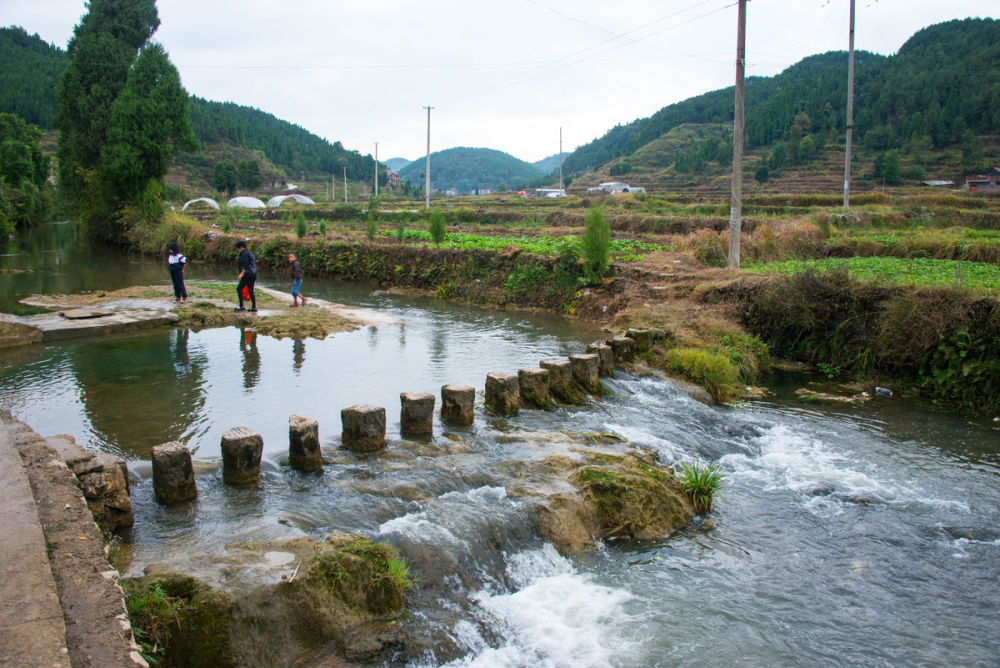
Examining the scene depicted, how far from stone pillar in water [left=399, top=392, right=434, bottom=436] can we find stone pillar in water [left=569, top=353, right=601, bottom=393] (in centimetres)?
283

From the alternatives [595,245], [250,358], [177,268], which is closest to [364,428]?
[250,358]

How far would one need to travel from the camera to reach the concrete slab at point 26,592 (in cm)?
292

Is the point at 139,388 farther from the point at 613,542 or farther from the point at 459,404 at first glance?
the point at 613,542

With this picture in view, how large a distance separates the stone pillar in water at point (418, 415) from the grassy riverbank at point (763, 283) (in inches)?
210

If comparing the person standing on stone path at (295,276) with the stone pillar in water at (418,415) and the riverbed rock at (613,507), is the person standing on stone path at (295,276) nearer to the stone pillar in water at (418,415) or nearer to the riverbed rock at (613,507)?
the stone pillar in water at (418,415)

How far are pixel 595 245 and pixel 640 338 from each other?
18.6ft

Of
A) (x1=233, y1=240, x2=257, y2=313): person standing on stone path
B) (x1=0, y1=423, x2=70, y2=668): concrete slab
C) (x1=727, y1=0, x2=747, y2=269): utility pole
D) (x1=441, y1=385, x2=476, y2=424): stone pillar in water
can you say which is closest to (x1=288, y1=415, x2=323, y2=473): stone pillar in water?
(x1=441, y1=385, x2=476, y2=424): stone pillar in water

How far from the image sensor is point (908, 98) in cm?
7381

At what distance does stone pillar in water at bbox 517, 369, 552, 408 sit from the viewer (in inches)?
352

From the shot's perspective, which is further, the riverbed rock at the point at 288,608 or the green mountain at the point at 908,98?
the green mountain at the point at 908,98

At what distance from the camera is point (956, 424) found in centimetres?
973

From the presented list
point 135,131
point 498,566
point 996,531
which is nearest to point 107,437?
point 498,566

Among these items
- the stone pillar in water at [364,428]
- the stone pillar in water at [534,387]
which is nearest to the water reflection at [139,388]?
the stone pillar in water at [364,428]

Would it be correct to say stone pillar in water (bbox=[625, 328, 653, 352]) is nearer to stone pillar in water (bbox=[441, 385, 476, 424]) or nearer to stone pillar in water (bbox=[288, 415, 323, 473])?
stone pillar in water (bbox=[441, 385, 476, 424])
